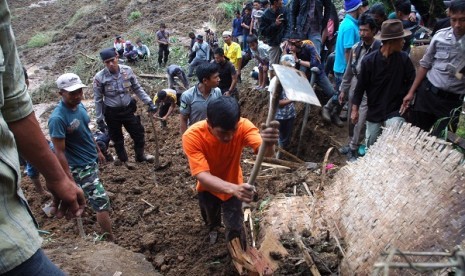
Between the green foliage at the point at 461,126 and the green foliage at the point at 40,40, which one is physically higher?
the green foliage at the point at 461,126

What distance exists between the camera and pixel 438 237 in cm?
258

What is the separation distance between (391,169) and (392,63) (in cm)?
178

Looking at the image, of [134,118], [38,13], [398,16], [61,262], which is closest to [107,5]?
[38,13]

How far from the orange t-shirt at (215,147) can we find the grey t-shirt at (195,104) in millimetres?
1774

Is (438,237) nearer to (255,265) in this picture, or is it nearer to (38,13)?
(255,265)

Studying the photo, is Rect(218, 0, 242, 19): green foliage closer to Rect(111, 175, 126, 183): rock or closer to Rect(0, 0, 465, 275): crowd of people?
Rect(0, 0, 465, 275): crowd of people

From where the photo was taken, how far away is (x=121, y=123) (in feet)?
21.5

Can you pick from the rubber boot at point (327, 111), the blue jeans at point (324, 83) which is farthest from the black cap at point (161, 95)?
the rubber boot at point (327, 111)

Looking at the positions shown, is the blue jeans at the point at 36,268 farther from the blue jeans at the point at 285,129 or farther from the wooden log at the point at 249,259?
the blue jeans at the point at 285,129

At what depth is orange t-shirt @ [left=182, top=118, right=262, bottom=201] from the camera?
3328mm

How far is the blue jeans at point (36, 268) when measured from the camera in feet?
4.75

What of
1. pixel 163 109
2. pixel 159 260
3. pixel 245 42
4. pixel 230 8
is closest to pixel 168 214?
pixel 159 260

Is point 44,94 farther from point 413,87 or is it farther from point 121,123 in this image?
point 413,87

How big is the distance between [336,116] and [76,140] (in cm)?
478
